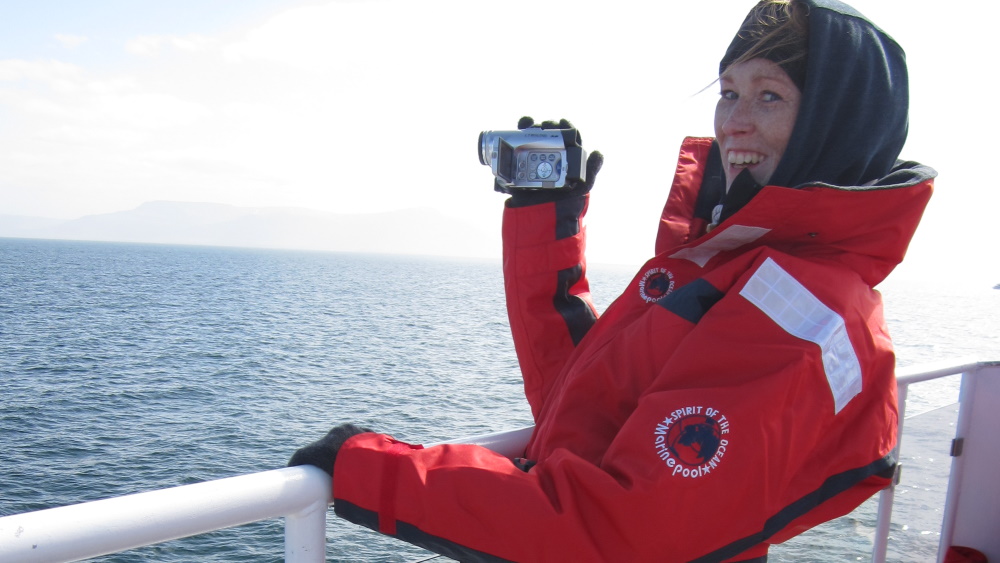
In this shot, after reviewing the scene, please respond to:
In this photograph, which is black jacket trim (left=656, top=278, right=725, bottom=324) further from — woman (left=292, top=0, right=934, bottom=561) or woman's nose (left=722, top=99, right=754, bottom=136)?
woman's nose (left=722, top=99, right=754, bottom=136)

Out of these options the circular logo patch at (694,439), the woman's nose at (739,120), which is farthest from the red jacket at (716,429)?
the woman's nose at (739,120)

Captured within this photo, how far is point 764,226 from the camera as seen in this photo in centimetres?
123

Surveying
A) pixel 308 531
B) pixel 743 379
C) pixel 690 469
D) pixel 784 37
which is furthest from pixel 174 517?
pixel 784 37

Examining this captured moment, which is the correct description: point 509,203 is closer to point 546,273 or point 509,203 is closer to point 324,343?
point 546,273

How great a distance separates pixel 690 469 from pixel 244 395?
19648mm

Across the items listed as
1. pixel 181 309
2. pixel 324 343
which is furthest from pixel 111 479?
pixel 181 309

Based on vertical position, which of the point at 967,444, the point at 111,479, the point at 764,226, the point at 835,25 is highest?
the point at 835,25

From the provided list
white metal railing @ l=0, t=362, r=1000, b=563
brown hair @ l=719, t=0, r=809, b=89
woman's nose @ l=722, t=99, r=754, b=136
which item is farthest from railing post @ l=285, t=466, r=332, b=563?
brown hair @ l=719, t=0, r=809, b=89

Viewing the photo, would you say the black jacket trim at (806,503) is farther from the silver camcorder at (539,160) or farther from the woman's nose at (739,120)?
the silver camcorder at (539,160)

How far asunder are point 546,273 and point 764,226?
1.97ft

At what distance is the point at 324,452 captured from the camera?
42.8 inches

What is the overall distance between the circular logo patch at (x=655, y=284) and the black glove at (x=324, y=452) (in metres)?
0.61

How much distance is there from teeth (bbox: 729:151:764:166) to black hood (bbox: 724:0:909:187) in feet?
0.22

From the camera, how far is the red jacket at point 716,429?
0.98 metres
